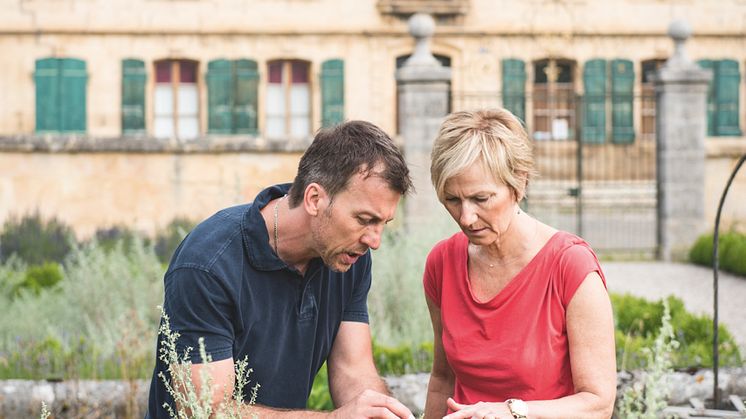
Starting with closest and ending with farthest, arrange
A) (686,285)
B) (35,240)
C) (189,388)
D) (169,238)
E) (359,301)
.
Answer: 1. (189,388)
2. (359,301)
3. (686,285)
4. (169,238)
5. (35,240)

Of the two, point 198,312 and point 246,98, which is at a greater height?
point 246,98

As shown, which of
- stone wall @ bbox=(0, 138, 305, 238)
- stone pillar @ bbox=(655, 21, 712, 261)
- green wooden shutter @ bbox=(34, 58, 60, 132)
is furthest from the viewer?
green wooden shutter @ bbox=(34, 58, 60, 132)

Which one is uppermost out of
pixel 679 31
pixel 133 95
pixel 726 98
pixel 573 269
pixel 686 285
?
pixel 679 31

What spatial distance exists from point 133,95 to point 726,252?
493 inches

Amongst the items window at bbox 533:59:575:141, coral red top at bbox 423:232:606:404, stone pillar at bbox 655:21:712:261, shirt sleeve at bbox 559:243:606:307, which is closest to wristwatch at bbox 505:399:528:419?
coral red top at bbox 423:232:606:404

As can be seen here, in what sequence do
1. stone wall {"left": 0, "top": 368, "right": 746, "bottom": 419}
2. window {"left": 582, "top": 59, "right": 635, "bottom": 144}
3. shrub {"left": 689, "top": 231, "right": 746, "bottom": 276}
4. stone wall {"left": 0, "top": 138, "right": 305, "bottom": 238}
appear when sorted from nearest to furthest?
stone wall {"left": 0, "top": 368, "right": 746, "bottom": 419}
shrub {"left": 689, "top": 231, "right": 746, "bottom": 276}
stone wall {"left": 0, "top": 138, "right": 305, "bottom": 238}
window {"left": 582, "top": 59, "right": 635, "bottom": 144}

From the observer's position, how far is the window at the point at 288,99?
22641mm

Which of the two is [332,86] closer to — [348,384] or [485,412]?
[348,384]

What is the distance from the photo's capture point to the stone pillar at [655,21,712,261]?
46.9ft

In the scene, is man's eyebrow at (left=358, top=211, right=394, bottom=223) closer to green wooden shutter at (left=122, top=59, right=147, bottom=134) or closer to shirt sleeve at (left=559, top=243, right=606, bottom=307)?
shirt sleeve at (left=559, top=243, right=606, bottom=307)

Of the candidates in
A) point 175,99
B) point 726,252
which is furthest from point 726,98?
point 726,252

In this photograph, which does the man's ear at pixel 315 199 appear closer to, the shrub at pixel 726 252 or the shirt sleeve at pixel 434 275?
the shirt sleeve at pixel 434 275

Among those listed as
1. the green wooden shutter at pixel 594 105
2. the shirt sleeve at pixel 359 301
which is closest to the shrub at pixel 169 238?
the shirt sleeve at pixel 359 301

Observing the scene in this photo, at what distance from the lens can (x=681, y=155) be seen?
47.2 feet
